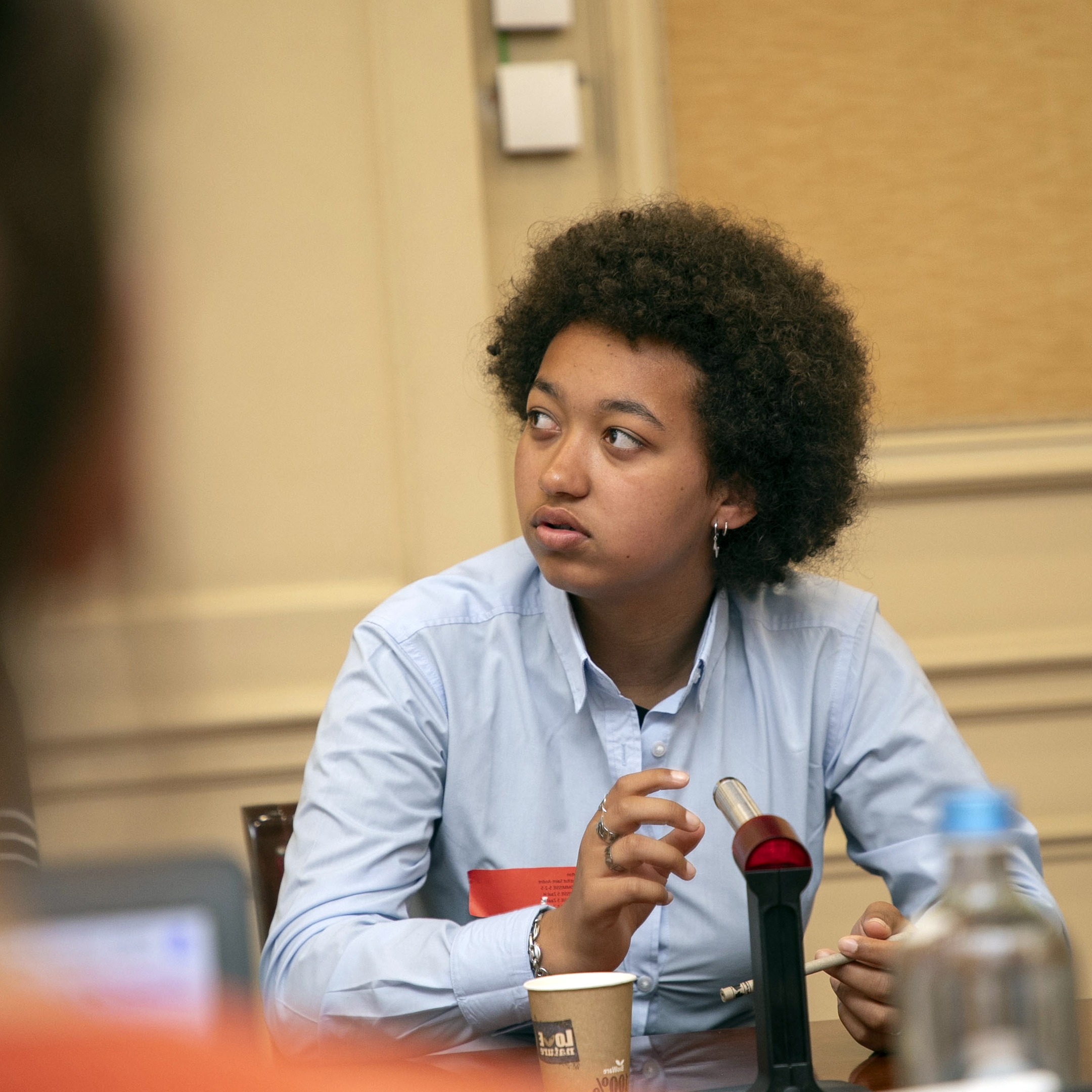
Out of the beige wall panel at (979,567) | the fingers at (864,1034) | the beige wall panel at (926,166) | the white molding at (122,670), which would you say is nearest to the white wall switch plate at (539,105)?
the beige wall panel at (926,166)

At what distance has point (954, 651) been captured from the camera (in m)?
2.30

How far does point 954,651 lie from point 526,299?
1.16m

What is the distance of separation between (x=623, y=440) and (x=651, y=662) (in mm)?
274

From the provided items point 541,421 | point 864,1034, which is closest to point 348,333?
point 541,421

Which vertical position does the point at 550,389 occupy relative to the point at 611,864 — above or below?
above

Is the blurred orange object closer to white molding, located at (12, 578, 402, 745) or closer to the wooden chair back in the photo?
white molding, located at (12, 578, 402, 745)

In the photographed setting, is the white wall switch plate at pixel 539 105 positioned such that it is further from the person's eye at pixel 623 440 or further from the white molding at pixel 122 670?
the white molding at pixel 122 670

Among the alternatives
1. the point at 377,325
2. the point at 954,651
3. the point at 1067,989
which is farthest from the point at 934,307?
the point at 1067,989

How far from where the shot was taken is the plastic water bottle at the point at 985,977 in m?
0.54

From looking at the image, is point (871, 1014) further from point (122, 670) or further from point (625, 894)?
point (122, 670)

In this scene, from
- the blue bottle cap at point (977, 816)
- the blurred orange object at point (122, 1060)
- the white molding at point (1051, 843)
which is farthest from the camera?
the white molding at point (1051, 843)

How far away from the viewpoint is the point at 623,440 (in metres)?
1.38

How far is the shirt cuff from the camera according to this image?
3.50ft

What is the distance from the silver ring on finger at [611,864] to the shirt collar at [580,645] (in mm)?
382
